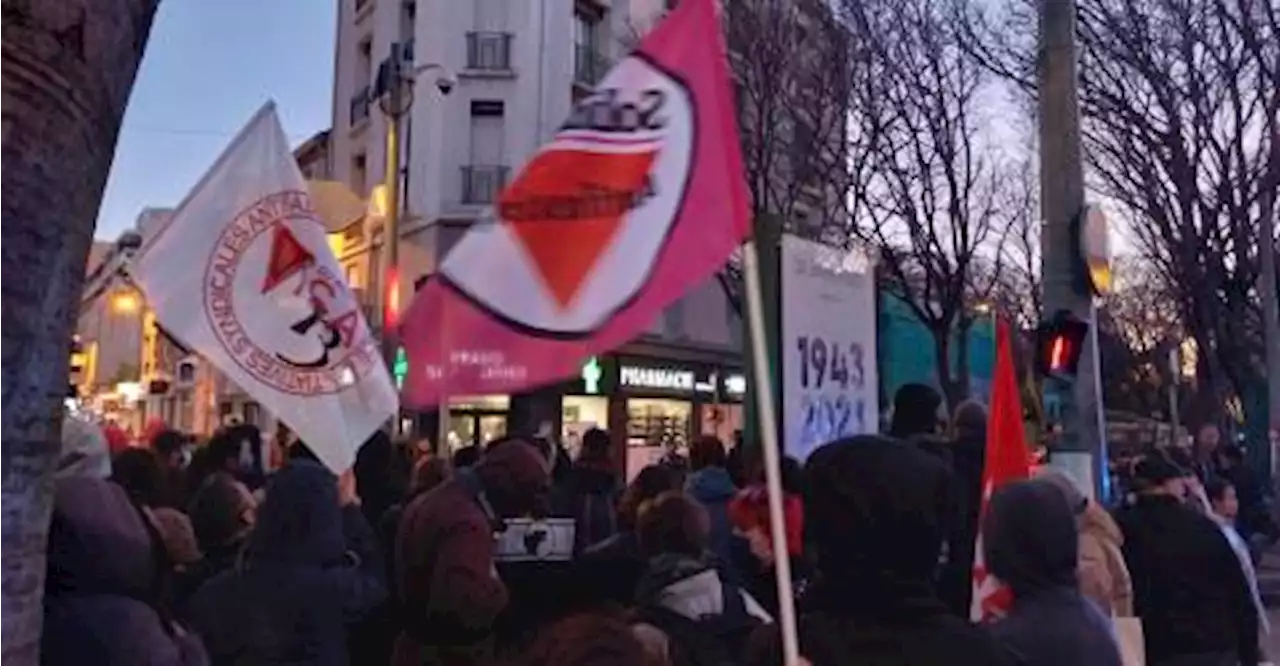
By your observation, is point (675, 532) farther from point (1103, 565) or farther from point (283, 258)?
point (283, 258)

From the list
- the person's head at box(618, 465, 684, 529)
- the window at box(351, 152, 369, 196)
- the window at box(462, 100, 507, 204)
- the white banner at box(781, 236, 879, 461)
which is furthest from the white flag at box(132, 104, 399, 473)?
the window at box(351, 152, 369, 196)

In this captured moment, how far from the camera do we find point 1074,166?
970cm

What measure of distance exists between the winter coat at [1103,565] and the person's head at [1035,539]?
5.38ft

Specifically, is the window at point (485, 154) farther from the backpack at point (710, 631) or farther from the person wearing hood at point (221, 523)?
the backpack at point (710, 631)

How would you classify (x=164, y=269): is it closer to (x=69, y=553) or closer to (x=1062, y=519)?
(x=69, y=553)

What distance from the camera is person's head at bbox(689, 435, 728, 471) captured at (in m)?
7.98

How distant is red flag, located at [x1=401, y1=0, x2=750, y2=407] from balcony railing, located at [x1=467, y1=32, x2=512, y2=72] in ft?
84.5

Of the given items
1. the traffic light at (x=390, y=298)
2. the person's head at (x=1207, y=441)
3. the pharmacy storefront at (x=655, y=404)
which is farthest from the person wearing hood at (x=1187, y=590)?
the pharmacy storefront at (x=655, y=404)

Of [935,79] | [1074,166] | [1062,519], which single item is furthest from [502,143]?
[1062,519]

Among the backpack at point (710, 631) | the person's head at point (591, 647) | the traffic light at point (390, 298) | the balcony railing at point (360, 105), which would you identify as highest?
the balcony railing at point (360, 105)

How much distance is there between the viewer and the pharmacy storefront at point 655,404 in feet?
93.6

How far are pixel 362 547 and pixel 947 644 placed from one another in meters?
3.54

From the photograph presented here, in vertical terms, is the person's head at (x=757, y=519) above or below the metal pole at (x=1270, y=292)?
below

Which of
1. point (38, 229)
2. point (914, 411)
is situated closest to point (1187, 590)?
point (914, 411)
